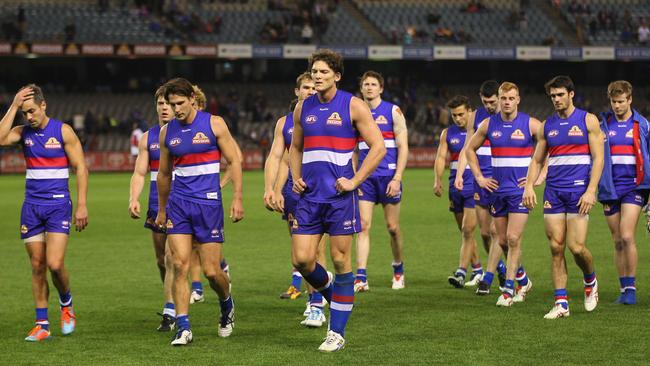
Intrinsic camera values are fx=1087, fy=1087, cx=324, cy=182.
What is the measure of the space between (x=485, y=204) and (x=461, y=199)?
1.13 metres

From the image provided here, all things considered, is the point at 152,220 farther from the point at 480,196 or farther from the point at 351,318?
the point at 480,196

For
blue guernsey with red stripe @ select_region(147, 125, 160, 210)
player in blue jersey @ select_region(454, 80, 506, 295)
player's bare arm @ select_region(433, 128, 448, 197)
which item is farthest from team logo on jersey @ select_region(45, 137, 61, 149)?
player's bare arm @ select_region(433, 128, 448, 197)

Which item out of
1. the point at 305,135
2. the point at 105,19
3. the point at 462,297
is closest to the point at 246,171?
the point at 105,19

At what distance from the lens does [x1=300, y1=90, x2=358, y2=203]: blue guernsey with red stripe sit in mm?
8758

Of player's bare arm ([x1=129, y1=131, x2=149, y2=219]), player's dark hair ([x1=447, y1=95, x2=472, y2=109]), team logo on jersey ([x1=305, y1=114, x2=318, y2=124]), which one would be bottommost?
player's bare arm ([x1=129, y1=131, x2=149, y2=219])

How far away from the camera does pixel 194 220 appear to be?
9109mm

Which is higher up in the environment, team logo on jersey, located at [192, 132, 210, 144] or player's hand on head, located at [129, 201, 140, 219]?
team logo on jersey, located at [192, 132, 210, 144]

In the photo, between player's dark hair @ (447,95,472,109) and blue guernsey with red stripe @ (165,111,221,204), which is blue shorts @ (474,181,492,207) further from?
blue guernsey with red stripe @ (165,111,221,204)

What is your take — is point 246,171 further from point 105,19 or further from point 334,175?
point 334,175

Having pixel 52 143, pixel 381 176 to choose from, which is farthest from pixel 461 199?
pixel 52 143

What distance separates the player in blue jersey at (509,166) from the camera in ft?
37.4

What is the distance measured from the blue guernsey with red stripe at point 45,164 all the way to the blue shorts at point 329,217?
90.1 inches

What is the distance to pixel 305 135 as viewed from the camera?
8.88m

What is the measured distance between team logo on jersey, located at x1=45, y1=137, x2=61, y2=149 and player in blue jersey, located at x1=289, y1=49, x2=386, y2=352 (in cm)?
231
